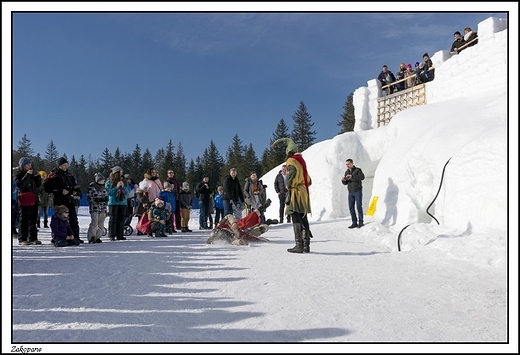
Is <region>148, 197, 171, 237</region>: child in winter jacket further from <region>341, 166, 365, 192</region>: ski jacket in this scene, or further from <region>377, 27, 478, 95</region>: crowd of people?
<region>377, 27, 478, 95</region>: crowd of people

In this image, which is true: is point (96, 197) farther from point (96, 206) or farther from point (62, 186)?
point (62, 186)

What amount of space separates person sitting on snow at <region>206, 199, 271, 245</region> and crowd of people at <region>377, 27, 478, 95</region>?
1070 cm

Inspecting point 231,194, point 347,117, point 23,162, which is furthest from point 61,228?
point 347,117

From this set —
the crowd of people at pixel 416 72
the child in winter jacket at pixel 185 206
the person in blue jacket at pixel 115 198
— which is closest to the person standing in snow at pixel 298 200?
the person in blue jacket at pixel 115 198

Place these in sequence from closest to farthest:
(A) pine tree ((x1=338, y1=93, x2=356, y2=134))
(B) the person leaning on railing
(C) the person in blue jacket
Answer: (C) the person in blue jacket → (B) the person leaning on railing → (A) pine tree ((x1=338, y1=93, x2=356, y2=134))

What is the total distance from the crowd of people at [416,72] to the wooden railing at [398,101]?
15.0 inches

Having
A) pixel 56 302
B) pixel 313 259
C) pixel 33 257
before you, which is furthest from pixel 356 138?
pixel 56 302

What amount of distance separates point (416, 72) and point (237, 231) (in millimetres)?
12137

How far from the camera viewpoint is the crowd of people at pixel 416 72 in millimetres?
13594

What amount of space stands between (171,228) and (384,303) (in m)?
7.75

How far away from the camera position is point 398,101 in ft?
55.0

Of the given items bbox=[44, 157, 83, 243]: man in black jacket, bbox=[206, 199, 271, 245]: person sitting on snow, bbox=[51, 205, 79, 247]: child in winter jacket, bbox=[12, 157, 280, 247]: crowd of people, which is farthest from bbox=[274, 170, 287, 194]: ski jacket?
bbox=[51, 205, 79, 247]: child in winter jacket

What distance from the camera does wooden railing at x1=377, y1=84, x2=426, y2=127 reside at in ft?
50.2

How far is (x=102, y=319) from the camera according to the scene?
2.97 m
